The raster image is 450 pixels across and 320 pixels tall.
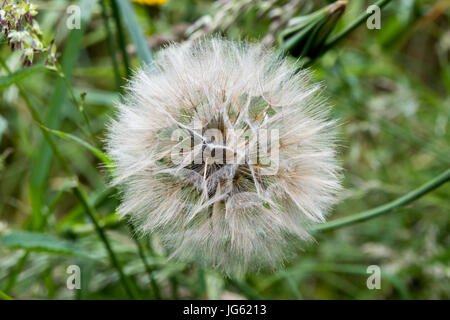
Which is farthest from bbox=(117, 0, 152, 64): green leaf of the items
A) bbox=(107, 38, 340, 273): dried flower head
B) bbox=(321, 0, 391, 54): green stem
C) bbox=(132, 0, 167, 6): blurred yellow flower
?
bbox=(132, 0, 167, 6): blurred yellow flower

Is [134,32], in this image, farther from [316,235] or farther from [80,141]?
[316,235]

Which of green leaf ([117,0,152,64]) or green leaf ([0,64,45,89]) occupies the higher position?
green leaf ([117,0,152,64])

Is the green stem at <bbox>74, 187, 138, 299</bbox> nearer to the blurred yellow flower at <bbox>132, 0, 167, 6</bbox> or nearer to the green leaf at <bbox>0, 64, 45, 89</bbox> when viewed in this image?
the green leaf at <bbox>0, 64, 45, 89</bbox>

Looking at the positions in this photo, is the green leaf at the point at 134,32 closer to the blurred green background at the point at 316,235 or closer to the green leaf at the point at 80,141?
the blurred green background at the point at 316,235

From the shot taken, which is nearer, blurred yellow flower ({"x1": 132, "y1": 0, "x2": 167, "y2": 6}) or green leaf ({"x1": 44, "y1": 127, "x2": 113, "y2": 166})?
green leaf ({"x1": 44, "y1": 127, "x2": 113, "y2": 166})

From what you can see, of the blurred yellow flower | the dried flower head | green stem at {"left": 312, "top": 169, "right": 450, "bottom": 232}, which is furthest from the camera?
the blurred yellow flower

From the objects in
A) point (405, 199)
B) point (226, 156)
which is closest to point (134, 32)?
point (226, 156)
